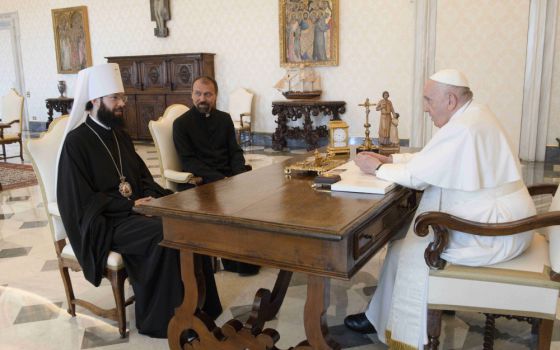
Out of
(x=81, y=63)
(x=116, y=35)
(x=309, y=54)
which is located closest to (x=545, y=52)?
(x=309, y=54)

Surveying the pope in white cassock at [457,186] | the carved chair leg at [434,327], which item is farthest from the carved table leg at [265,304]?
the carved chair leg at [434,327]

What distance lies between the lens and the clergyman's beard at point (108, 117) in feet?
9.95

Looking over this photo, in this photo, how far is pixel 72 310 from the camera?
3043mm

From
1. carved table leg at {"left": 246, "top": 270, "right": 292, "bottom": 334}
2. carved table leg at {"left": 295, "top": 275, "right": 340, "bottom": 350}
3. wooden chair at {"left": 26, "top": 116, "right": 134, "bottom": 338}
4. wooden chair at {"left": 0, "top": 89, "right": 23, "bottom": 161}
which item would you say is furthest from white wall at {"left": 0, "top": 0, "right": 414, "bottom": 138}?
carved table leg at {"left": 295, "top": 275, "right": 340, "bottom": 350}

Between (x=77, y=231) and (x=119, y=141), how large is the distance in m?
0.68

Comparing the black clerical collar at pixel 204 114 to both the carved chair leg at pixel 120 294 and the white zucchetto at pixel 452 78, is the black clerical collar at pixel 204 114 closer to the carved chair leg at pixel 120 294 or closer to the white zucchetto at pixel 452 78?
the carved chair leg at pixel 120 294

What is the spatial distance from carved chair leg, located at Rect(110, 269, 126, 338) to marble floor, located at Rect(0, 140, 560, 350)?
7cm

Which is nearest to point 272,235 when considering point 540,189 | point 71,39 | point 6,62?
point 540,189

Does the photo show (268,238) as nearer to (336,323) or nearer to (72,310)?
(336,323)

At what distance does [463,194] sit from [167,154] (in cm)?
241

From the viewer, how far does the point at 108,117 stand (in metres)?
3.05

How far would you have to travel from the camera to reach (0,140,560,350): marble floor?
2697mm

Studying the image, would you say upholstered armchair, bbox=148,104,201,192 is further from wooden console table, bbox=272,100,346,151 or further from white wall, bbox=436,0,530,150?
white wall, bbox=436,0,530,150

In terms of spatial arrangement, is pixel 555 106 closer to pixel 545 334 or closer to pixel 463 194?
pixel 463 194
